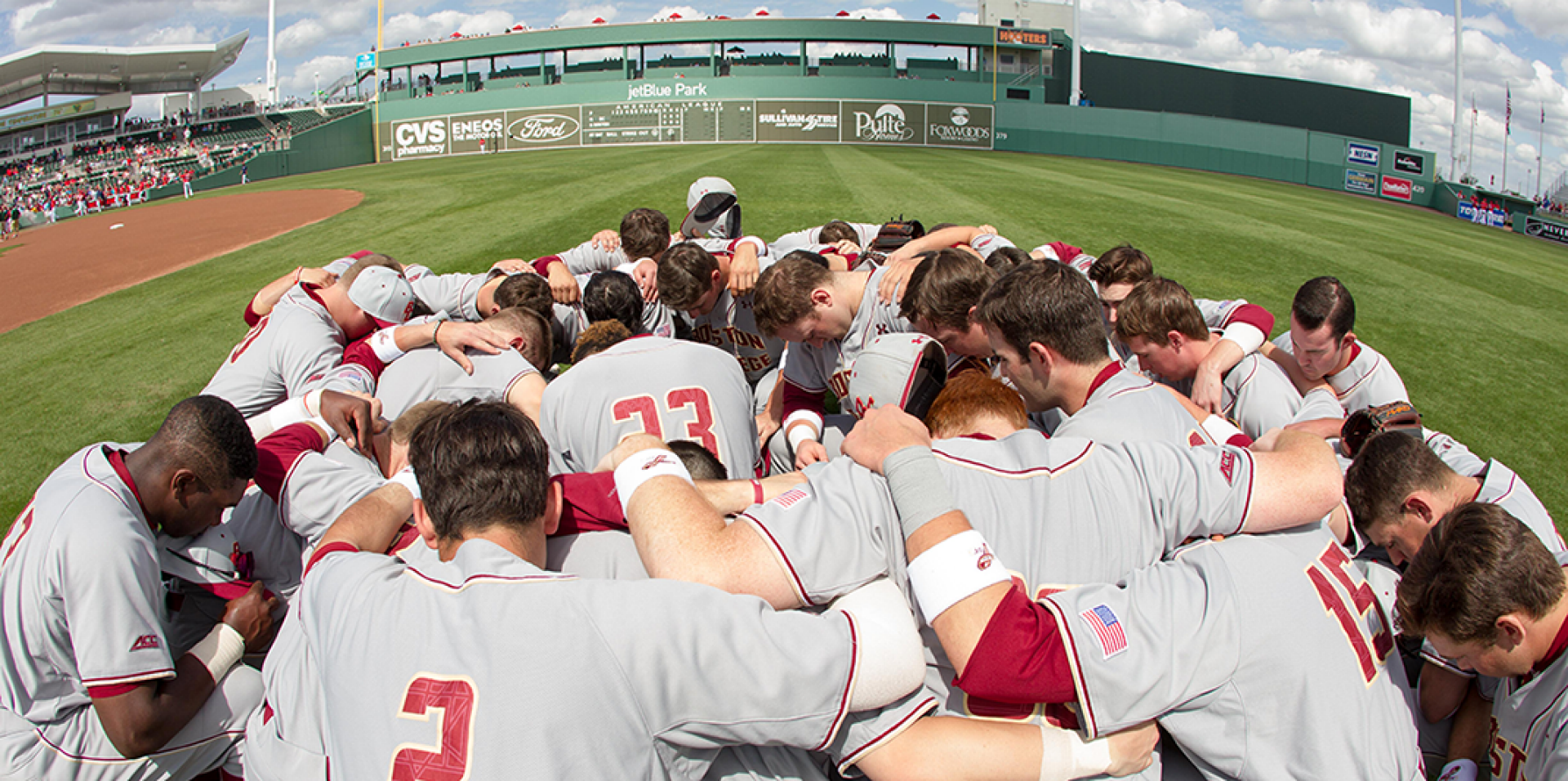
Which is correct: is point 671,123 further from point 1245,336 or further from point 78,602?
point 78,602

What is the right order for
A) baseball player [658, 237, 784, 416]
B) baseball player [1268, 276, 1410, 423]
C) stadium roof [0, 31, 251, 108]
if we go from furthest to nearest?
stadium roof [0, 31, 251, 108]
baseball player [658, 237, 784, 416]
baseball player [1268, 276, 1410, 423]

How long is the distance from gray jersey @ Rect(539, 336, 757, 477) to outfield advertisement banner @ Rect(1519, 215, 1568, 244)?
101 ft

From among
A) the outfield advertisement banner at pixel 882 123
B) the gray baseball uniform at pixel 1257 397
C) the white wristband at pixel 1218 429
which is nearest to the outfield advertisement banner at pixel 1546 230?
the outfield advertisement banner at pixel 882 123

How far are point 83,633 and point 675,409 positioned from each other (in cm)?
195

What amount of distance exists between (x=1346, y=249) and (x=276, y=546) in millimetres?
16671

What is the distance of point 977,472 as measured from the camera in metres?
1.99

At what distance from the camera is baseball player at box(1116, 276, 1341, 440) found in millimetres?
3705

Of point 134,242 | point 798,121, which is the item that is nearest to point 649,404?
point 134,242

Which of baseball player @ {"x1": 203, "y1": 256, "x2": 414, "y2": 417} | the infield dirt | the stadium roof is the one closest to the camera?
baseball player @ {"x1": 203, "y1": 256, "x2": 414, "y2": 417}

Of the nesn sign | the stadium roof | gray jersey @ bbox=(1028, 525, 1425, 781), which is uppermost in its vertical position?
the stadium roof

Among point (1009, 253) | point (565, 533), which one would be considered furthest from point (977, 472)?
point (1009, 253)

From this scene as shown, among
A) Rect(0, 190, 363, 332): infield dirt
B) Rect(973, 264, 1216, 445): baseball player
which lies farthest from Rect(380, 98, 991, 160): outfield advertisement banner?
Rect(973, 264, 1216, 445): baseball player

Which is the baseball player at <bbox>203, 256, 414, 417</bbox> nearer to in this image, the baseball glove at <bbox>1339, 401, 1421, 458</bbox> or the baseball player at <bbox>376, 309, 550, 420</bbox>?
the baseball player at <bbox>376, 309, 550, 420</bbox>

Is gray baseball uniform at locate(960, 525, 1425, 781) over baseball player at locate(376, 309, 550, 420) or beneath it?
beneath
